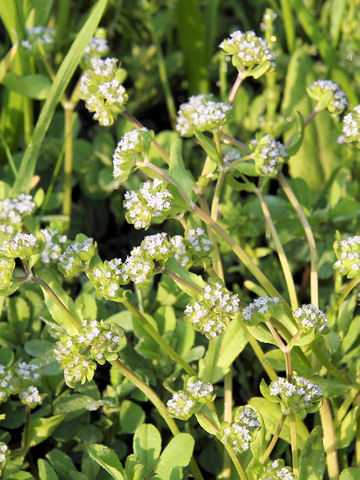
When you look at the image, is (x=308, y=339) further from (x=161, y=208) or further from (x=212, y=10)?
(x=212, y=10)

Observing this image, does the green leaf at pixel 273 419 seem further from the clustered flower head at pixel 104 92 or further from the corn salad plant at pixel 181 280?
the clustered flower head at pixel 104 92

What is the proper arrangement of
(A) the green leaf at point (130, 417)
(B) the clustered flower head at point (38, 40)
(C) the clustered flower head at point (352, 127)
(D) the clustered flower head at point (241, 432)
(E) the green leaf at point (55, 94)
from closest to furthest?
(D) the clustered flower head at point (241, 432)
(C) the clustered flower head at point (352, 127)
(A) the green leaf at point (130, 417)
(E) the green leaf at point (55, 94)
(B) the clustered flower head at point (38, 40)

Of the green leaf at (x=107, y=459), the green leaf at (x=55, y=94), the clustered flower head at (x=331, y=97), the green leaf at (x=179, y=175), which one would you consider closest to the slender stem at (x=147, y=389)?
the green leaf at (x=107, y=459)

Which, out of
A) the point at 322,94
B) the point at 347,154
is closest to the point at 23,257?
the point at 322,94

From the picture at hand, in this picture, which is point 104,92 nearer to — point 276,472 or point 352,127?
point 352,127

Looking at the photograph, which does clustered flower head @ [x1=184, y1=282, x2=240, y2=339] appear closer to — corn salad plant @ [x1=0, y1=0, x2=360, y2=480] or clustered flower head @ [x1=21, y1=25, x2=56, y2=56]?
corn salad plant @ [x1=0, y1=0, x2=360, y2=480]

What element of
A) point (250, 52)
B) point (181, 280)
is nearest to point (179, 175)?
point (181, 280)

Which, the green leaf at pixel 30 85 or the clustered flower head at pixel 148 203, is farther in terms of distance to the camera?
the green leaf at pixel 30 85

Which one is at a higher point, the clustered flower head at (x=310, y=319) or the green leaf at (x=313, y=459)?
the clustered flower head at (x=310, y=319)
